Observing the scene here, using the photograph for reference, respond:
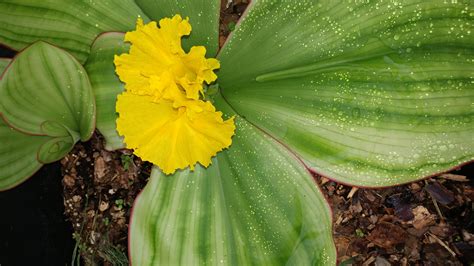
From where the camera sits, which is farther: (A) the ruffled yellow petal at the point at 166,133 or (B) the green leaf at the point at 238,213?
(B) the green leaf at the point at 238,213

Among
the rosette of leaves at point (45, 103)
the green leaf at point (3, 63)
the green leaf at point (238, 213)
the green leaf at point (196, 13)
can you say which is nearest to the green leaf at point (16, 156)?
the rosette of leaves at point (45, 103)

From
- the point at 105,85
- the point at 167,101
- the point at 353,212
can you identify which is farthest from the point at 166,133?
the point at 353,212

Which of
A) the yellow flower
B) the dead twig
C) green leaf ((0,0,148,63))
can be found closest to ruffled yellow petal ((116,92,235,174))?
the yellow flower

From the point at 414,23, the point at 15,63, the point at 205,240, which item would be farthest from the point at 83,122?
the point at 414,23

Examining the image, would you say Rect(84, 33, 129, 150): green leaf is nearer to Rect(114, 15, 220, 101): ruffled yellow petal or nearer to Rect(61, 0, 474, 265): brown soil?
Rect(114, 15, 220, 101): ruffled yellow petal

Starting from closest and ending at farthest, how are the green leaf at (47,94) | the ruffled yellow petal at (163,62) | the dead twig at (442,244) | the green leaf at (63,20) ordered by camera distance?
1. the ruffled yellow petal at (163,62)
2. the green leaf at (47,94)
3. the green leaf at (63,20)
4. the dead twig at (442,244)

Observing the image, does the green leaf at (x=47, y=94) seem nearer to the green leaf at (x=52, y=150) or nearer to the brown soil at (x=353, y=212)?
the green leaf at (x=52, y=150)
